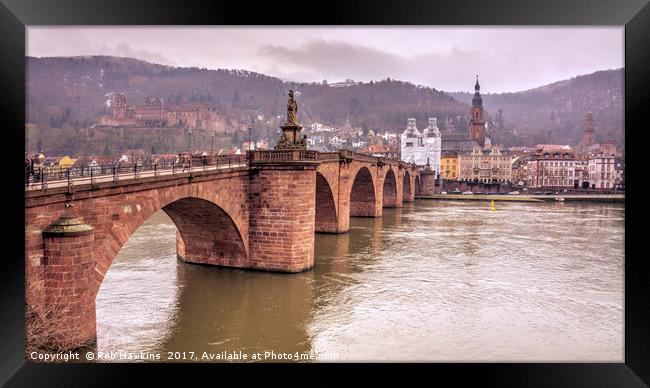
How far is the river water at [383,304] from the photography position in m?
13.8

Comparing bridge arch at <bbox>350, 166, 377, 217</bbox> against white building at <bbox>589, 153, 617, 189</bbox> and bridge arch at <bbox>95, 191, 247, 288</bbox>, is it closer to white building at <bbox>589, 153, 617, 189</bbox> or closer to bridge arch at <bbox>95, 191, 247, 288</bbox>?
bridge arch at <bbox>95, 191, 247, 288</bbox>

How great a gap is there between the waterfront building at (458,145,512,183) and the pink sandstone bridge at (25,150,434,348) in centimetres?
6776

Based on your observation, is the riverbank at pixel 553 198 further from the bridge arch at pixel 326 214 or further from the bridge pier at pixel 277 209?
the bridge pier at pixel 277 209

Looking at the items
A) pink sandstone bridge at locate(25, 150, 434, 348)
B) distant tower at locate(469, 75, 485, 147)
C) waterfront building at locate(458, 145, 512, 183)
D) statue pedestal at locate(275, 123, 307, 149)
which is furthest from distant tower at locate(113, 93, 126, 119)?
distant tower at locate(469, 75, 485, 147)

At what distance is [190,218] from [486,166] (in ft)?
294

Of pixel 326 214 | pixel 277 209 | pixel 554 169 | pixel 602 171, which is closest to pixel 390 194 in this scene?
pixel 326 214

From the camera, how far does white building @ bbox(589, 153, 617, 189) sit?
76438 mm

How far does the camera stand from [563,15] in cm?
1013

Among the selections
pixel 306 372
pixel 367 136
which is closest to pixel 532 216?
pixel 306 372

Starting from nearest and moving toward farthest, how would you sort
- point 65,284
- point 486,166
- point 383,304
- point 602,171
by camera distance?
1. point 65,284
2. point 383,304
3. point 602,171
4. point 486,166

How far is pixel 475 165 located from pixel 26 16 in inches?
3915

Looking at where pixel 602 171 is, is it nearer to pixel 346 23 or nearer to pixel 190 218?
pixel 190 218

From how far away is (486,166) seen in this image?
103 m
